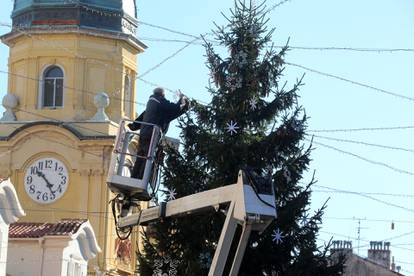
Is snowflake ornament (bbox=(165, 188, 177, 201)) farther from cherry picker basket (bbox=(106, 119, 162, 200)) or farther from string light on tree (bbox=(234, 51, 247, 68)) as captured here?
cherry picker basket (bbox=(106, 119, 162, 200))

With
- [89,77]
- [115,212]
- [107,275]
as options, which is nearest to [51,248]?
[107,275]

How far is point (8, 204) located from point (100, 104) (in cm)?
1472

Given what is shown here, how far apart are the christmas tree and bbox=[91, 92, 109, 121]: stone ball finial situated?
28.0 m

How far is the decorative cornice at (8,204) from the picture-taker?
125ft

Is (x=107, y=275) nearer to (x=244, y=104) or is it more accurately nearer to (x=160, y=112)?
(x=244, y=104)

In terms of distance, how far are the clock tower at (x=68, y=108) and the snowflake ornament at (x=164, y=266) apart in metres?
27.2

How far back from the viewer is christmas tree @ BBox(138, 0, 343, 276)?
2364cm

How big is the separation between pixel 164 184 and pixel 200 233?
1219mm

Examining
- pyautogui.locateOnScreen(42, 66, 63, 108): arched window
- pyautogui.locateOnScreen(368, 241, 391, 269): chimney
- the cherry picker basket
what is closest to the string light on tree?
the cherry picker basket

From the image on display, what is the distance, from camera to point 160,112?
18641 millimetres

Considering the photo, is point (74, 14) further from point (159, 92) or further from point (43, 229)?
point (159, 92)

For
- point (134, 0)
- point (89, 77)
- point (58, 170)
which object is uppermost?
point (134, 0)

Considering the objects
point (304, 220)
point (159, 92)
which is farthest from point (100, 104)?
Result: point (159, 92)

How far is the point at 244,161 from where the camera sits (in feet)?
77.7
